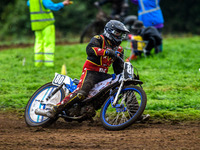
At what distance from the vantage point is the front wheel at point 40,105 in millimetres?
7333

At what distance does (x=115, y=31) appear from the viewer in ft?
22.3

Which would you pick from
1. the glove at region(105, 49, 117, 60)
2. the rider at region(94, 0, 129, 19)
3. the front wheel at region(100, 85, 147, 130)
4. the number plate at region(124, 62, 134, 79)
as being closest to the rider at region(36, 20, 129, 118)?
the glove at region(105, 49, 117, 60)

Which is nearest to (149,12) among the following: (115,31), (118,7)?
(118,7)

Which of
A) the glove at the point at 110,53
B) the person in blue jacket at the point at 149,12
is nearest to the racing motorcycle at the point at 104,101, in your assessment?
the glove at the point at 110,53

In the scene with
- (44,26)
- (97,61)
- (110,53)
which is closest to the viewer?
(110,53)

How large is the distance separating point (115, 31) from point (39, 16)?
266 inches

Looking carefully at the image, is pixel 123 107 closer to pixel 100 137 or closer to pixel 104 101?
pixel 104 101

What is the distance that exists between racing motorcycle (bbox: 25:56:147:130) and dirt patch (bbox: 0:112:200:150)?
0.69ft

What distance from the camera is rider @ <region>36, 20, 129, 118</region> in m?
6.80

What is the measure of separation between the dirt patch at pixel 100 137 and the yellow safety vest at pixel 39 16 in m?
6.14

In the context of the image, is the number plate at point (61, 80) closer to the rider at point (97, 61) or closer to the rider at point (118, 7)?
the rider at point (97, 61)

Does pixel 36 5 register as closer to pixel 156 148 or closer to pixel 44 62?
pixel 44 62

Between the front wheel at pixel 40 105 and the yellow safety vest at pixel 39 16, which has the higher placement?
the yellow safety vest at pixel 39 16

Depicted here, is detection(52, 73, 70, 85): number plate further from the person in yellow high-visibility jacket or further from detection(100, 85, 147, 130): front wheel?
the person in yellow high-visibility jacket
